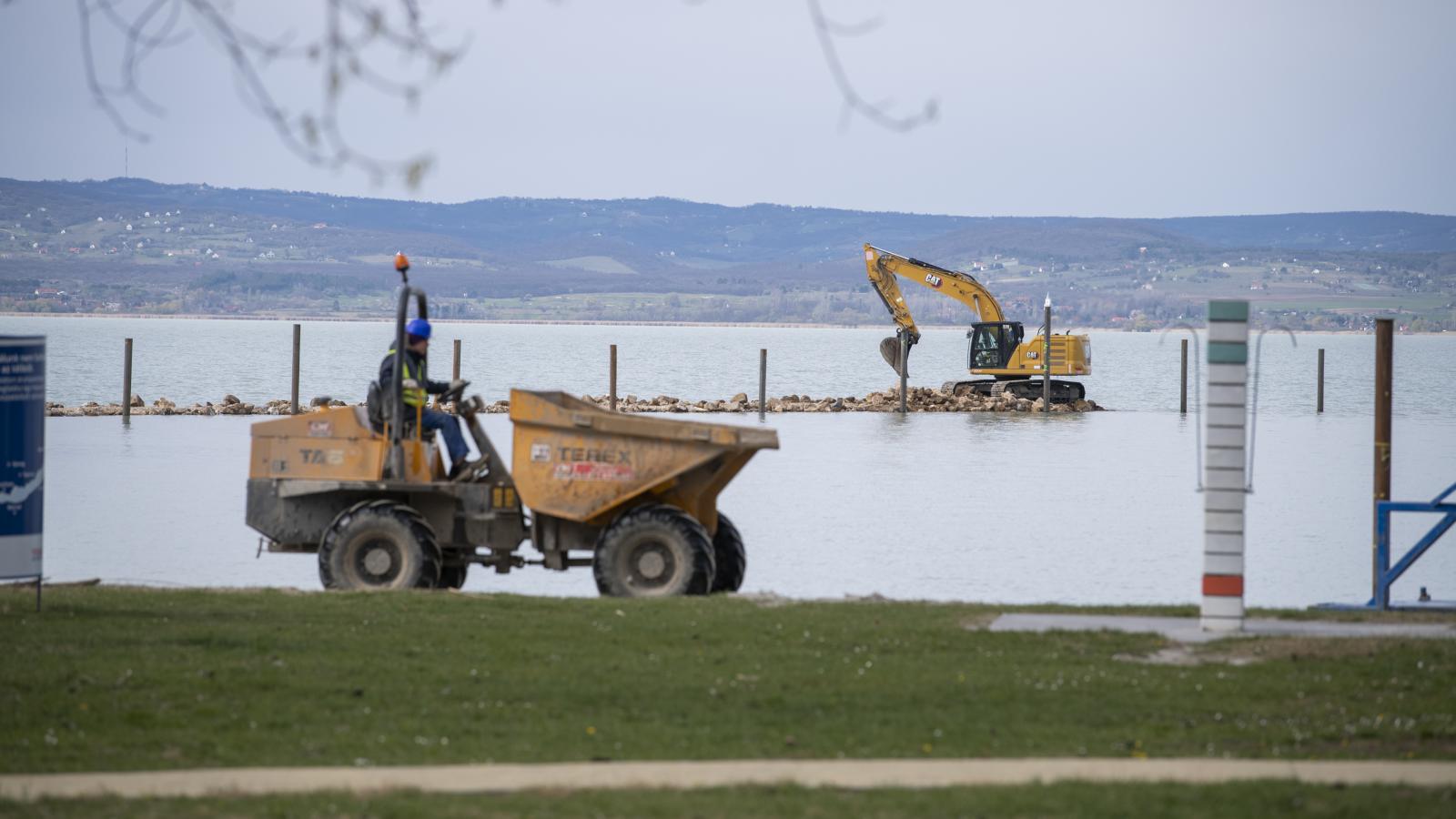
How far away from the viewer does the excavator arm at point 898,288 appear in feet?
224

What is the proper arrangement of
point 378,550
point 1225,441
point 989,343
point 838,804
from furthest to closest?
1. point 989,343
2. point 378,550
3. point 1225,441
4. point 838,804

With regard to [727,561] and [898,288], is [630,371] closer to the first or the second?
[898,288]

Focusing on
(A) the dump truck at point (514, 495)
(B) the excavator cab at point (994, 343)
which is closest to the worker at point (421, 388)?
(A) the dump truck at point (514, 495)

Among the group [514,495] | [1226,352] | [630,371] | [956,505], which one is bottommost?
[956,505]

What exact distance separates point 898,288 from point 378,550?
5213cm

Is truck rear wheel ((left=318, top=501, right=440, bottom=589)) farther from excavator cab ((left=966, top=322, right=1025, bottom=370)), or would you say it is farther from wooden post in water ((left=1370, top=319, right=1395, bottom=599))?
excavator cab ((left=966, top=322, right=1025, bottom=370))

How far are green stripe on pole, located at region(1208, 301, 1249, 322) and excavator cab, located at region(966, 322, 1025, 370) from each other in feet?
181

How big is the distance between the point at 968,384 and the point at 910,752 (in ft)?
205

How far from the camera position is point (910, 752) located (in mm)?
10133

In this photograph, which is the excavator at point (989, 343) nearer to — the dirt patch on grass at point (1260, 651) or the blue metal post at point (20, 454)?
the dirt patch on grass at point (1260, 651)

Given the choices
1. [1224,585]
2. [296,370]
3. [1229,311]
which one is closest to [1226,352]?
[1229,311]

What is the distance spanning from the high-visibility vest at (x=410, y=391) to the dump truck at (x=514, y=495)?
184 millimetres

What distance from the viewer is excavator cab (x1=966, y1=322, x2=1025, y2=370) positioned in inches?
2731

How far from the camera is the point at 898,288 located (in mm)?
68312
